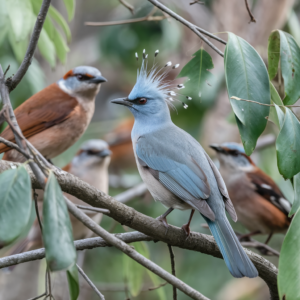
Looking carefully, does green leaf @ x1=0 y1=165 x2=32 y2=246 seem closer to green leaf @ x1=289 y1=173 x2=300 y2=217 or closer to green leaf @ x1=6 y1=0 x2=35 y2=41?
green leaf @ x1=289 y1=173 x2=300 y2=217

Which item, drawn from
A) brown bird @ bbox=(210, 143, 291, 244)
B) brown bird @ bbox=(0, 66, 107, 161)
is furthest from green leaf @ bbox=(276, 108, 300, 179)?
brown bird @ bbox=(210, 143, 291, 244)

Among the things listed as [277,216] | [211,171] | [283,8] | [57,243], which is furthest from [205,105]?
[57,243]

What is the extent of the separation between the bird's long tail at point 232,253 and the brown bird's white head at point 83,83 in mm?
2537

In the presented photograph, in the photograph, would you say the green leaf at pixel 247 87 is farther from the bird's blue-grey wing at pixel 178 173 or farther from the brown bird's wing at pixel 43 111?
the brown bird's wing at pixel 43 111

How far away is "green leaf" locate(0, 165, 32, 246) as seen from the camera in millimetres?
1438

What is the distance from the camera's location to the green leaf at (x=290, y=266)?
185 centimetres

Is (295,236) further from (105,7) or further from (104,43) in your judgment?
(105,7)

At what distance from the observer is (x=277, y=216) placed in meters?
5.11

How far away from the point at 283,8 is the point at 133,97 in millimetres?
4363

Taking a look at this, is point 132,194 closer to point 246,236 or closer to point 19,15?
point 246,236

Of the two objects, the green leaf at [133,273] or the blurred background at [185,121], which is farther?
the blurred background at [185,121]

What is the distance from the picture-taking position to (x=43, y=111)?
14.3 feet

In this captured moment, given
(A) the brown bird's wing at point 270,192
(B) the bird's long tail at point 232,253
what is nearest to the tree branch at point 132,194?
(A) the brown bird's wing at point 270,192

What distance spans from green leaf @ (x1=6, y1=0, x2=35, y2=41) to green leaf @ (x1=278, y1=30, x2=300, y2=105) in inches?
65.3
